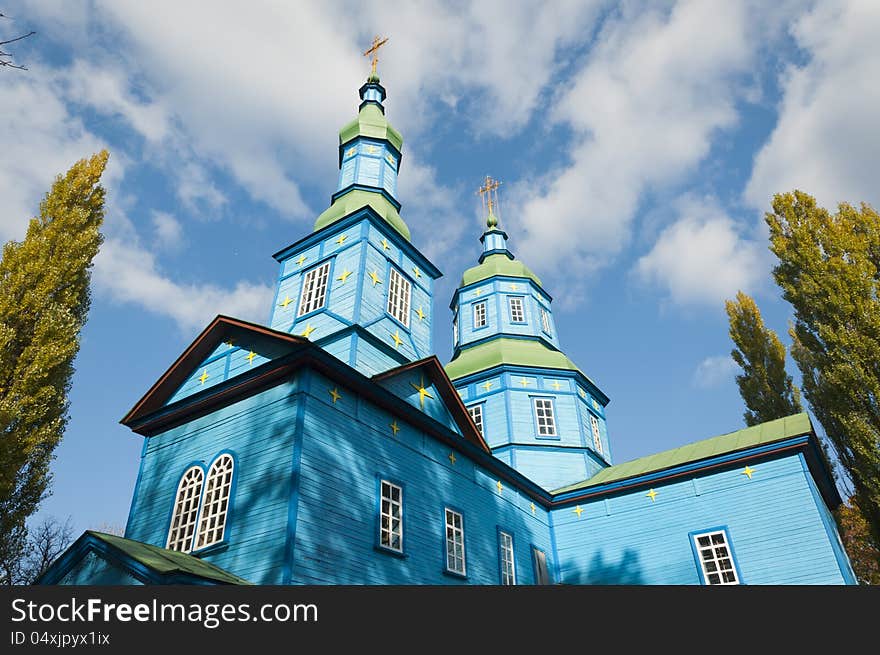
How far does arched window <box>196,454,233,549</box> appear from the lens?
1050 centimetres

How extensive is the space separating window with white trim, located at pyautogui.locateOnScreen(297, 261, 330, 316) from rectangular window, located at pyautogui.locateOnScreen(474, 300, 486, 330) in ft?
31.4

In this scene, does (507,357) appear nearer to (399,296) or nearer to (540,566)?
(399,296)

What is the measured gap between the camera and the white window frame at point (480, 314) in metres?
25.1

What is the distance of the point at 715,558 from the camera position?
47.1 ft

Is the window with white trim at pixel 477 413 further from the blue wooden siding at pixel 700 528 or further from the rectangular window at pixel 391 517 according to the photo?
the rectangular window at pixel 391 517

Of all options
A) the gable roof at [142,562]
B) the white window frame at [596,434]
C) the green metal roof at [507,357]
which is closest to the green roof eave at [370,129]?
the green metal roof at [507,357]

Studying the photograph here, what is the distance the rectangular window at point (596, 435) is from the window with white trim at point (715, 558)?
669 cm

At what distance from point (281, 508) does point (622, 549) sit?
33.4ft

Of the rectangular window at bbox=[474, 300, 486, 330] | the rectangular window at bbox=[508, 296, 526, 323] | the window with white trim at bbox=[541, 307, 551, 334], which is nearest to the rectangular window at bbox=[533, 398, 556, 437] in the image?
the rectangular window at bbox=[508, 296, 526, 323]

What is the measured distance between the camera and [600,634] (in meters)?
5.12

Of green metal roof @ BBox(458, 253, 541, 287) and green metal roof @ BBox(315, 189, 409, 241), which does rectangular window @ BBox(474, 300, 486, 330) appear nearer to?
green metal roof @ BBox(458, 253, 541, 287)

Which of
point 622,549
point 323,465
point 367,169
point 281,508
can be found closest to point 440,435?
point 323,465

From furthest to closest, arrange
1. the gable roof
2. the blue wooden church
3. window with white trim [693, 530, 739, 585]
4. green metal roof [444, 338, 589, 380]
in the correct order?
green metal roof [444, 338, 589, 380]
window with white trim [693, 530, 739, 585]
the blue wooden church
the gable roof

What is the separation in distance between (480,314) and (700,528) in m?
13.0
